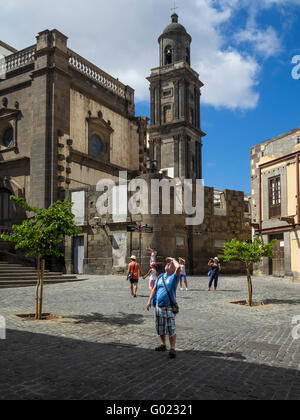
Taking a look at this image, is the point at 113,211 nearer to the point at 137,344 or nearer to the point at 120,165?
the point at 120,165

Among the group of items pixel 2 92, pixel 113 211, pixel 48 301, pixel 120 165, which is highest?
pixel 2 92

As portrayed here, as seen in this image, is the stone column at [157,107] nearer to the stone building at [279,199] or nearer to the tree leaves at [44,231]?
the stone building at [279,199]

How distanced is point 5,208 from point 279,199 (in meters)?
18.5

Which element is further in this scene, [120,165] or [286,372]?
[120,165]

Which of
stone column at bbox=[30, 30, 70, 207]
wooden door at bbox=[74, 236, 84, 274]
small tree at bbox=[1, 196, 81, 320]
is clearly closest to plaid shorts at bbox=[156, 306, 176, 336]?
small tree at bbox=[1, 196, 81, 320]

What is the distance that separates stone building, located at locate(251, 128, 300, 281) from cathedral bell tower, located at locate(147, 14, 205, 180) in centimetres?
2151

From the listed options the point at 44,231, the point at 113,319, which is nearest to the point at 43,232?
the point at 44,231

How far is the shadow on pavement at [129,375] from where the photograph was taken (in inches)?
186

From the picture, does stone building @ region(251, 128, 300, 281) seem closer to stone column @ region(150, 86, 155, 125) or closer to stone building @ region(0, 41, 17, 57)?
stone building @ region(0, 41, 17, 57)

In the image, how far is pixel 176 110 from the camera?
4831 centimetres

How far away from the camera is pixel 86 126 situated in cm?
2906

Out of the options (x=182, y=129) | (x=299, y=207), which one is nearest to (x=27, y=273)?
(x=299, y=207)

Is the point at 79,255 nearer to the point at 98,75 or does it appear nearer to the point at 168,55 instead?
the point at 98,75
